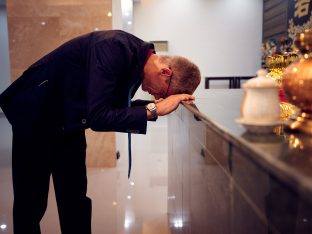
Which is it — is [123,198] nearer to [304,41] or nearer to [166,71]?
[166,71]

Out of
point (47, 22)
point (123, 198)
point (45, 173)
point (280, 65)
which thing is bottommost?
point (123, 198)

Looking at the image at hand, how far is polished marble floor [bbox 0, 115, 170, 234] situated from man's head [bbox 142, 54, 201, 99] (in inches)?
47.3

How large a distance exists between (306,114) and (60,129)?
1.28m

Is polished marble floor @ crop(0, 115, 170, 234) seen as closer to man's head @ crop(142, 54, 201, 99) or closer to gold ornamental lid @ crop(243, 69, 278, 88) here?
man's head @ crop(142, 54, 201, 99)

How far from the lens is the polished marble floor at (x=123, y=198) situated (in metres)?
2.48

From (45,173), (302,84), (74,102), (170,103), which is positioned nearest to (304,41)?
(302,84)

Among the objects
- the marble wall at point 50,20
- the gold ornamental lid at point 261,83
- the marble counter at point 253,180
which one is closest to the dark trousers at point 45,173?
the marble counter at point 253,180

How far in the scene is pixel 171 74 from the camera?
1.59 meters

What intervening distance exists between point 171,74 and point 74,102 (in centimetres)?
48

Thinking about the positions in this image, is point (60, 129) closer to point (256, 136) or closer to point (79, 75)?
point (79, 75)

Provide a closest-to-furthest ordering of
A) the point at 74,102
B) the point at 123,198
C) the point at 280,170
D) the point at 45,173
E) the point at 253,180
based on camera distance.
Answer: the point at 280,170
the point at 253,180
the point at 74,102
the point at 45,173
the point at 123,198

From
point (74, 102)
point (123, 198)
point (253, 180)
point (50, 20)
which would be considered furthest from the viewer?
point (50, 20)

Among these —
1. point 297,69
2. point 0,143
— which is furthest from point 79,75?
point 0,143

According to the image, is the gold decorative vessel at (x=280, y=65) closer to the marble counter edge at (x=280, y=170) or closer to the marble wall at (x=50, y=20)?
the marble counter edge at (x=280, y=170)
